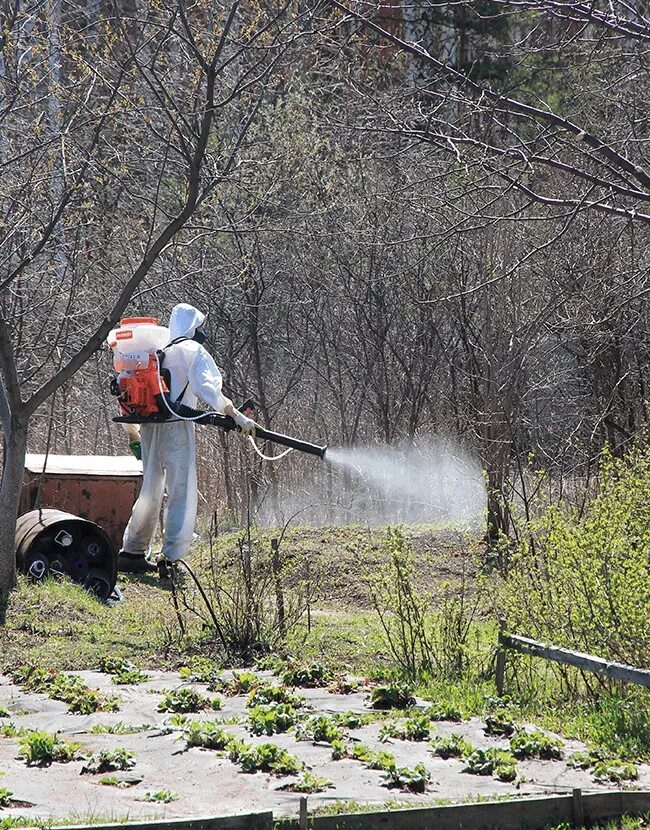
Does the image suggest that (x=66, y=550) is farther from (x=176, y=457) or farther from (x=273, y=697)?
(x=273, y=697)

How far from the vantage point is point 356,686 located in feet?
25.6

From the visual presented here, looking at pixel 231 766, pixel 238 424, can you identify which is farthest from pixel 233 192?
pixel 231 766

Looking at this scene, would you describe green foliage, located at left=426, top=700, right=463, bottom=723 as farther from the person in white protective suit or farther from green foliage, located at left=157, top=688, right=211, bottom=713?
the person in white protective suit

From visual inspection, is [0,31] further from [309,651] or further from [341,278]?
[341,278]

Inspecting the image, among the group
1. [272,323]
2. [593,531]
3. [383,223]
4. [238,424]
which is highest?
[383,223]

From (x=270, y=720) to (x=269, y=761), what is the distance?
821mm

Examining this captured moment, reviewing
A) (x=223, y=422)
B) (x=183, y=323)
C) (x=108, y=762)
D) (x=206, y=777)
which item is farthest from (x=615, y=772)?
(x=183, y=323)

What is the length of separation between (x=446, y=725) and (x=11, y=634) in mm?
3883

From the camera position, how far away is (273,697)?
7246 mm

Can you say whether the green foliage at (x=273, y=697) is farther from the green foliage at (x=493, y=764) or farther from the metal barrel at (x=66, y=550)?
the metal barrel at (x=66, y=550)

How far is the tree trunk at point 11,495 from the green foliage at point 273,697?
3.64 m

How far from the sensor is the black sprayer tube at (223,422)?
11.4 metres

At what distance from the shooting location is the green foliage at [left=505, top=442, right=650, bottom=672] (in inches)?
267

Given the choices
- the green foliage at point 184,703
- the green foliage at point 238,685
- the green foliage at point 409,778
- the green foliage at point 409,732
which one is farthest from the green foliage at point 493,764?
the green foliage at point 238,685
